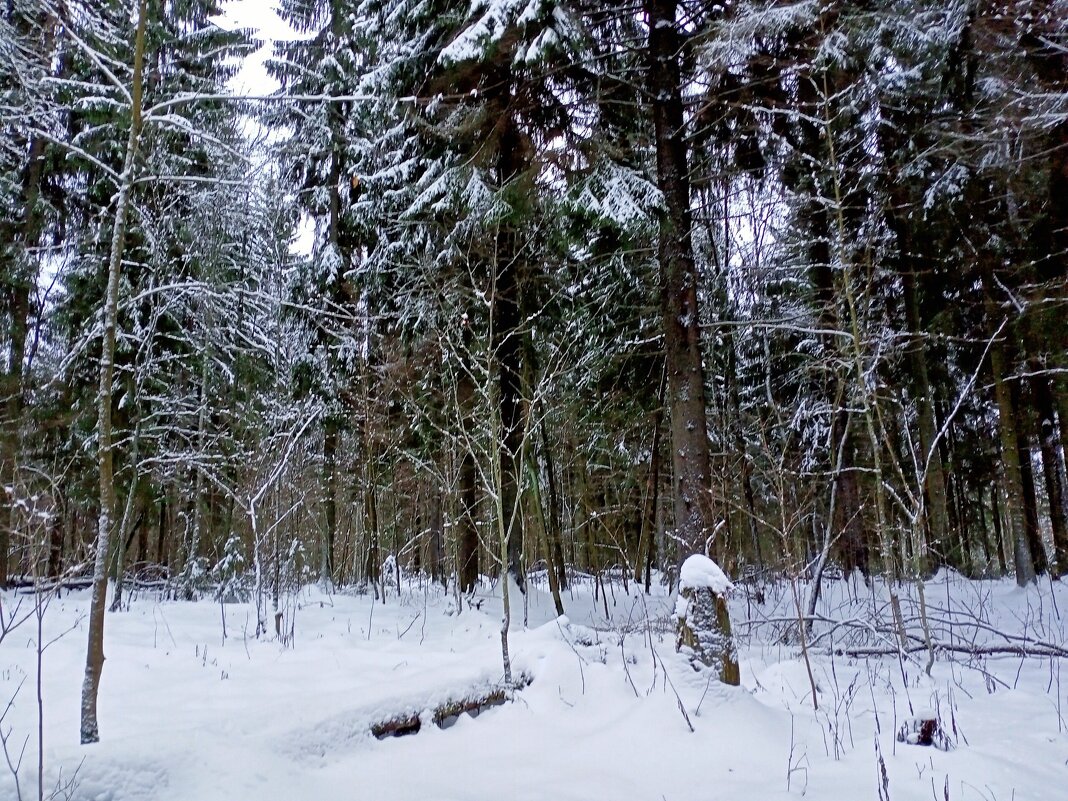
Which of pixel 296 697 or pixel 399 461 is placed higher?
pixel 399 461

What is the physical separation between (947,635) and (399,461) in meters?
9.50

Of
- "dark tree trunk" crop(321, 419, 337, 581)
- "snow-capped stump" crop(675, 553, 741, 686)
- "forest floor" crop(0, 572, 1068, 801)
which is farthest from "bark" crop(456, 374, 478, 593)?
"snow-capped stump" crop(675, 553, 741, 686)

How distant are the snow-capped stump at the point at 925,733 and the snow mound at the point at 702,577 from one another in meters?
1.53

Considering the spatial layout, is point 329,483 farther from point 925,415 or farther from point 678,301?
point 925,415

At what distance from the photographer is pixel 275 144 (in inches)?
244

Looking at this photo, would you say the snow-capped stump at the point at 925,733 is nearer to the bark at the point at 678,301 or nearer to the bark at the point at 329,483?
the bark at the point at 678,301

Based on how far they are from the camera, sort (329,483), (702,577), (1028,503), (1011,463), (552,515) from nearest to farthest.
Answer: (702,577), (552,515), (1011,463), (1028,503), (329,483)

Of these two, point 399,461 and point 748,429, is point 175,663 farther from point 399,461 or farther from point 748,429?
point 748,429

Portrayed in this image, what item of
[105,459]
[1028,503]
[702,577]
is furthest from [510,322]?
[1028,503]

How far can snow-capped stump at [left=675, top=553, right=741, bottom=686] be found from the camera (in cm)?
553

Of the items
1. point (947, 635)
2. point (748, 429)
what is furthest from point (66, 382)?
point (947, 635)

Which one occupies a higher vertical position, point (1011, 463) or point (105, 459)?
point (1011, 463)

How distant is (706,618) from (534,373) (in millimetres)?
6255

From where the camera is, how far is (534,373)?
11258mm
